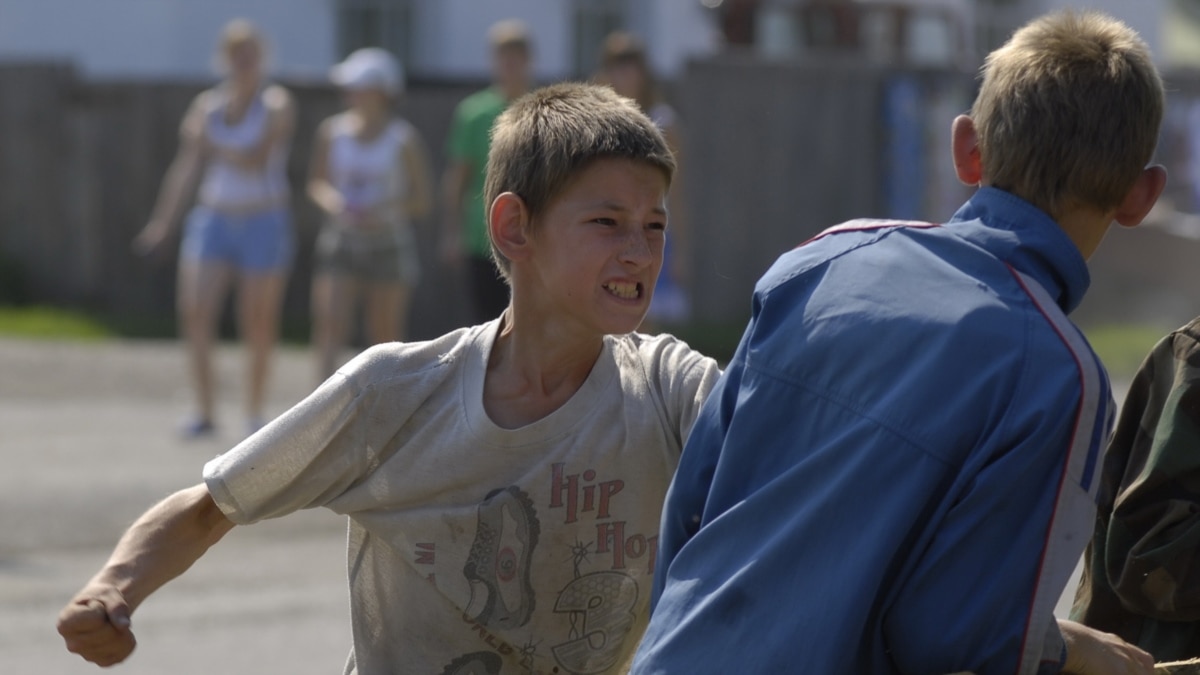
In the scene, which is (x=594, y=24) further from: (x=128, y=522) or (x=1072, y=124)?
(x=1072, y=124)

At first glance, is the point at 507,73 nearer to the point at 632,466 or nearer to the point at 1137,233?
the point at 632,466

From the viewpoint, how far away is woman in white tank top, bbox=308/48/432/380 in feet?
32.0

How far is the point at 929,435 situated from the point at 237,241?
7872mm

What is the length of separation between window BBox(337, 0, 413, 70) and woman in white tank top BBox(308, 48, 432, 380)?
1333 centimetres

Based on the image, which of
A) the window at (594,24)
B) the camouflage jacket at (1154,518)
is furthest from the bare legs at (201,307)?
the window at (594,24)

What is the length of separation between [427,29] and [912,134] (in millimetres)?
8365

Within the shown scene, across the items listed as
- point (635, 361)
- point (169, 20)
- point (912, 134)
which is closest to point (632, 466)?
point (635, 361)

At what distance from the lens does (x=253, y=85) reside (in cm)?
977

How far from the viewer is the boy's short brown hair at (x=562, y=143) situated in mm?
2771

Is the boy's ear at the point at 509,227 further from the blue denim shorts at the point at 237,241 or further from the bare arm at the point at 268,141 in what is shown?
the bare arm at the point at 268,141

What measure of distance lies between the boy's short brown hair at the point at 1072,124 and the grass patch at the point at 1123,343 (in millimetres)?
9715

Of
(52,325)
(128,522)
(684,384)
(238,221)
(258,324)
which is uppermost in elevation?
(684,384)

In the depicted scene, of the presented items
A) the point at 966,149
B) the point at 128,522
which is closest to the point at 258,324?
the point at 128,522

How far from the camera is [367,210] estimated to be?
973cm
